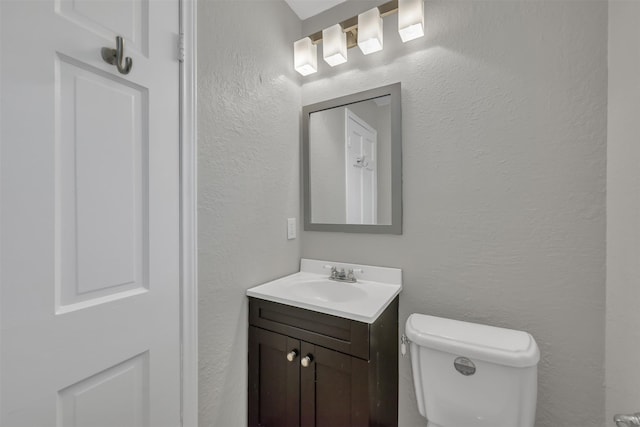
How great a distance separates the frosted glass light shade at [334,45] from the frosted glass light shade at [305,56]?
92 mm

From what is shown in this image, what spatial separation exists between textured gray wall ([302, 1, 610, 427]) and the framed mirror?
0.07 metres

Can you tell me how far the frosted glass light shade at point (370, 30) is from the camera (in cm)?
130

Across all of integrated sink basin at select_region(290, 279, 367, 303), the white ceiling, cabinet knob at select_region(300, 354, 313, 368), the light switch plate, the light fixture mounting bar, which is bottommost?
cabinet knob at select_region(300, 354, 313, 368)

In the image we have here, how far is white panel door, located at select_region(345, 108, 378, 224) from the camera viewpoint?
143cm

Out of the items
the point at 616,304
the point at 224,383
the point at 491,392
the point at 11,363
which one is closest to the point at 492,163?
the point at 616,304

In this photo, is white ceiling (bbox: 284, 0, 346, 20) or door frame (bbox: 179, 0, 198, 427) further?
white ceiling (bbox: 284, 0, 346, 20)

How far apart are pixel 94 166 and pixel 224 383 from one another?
96 cm

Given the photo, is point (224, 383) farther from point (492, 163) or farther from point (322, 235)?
point (492, 163)

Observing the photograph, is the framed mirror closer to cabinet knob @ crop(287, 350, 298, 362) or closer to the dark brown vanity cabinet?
the dark brown vanity cabinet

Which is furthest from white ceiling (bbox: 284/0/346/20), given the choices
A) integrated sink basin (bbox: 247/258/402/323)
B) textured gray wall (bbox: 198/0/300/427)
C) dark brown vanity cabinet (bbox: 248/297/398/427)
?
dark brown vanity cabinet (bbox: 248/297/398/427)

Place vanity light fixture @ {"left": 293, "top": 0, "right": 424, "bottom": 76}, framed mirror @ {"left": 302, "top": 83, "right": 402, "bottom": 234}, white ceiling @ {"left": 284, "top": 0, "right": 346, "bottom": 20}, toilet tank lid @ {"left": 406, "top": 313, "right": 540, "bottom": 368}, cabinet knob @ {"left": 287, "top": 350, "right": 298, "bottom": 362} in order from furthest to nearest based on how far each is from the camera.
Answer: white ceiling @ {"left": 284, "top": 0, "right": 346, "bottom": 20}
framed mirror @ {"left": 302, "top": 83, "right": 402, "bottom": 234}
vanity light fixture @ {"left": 293, "top": 0, "right": 424, "bottom": 76}
cabinet knob @ {"left": 287, "top": 350, "right": 298, "bottom": 362}
toilet tank lid @ {"left": 406, "top": 313, "right": 540, "bottom": 368}

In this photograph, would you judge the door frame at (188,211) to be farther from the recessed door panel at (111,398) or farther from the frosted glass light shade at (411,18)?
the frosted glass light shade at (411,18)

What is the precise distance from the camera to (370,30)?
1.31m

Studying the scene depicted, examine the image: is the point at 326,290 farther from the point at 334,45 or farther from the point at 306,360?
the point at 334,45
